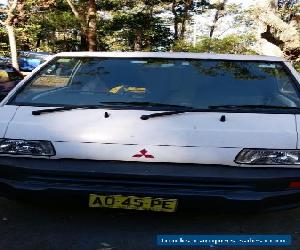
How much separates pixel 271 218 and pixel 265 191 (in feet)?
2.76

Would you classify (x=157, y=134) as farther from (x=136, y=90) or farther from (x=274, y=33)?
(x=274, y=33)

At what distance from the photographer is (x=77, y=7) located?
2703cm

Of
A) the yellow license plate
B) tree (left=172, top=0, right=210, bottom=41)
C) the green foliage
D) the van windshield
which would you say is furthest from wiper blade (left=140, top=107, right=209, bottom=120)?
tree (left=172, top=0, right=210, bottom=41)

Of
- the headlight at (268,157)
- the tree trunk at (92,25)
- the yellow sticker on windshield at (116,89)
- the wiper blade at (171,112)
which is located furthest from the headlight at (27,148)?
the tree trunk at (92,25)

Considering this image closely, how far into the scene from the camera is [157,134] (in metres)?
→ 3.44

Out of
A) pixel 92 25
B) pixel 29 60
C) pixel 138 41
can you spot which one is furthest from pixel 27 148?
pixel 138 41

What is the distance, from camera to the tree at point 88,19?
21578 millimetres

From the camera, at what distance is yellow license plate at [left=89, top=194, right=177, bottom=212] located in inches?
131

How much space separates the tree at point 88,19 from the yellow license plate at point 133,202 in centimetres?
1861

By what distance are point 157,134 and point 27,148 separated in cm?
94

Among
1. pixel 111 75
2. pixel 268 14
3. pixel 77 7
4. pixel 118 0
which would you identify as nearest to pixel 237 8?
pixel 118 0

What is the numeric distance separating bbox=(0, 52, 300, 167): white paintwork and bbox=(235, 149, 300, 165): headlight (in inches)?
1.4

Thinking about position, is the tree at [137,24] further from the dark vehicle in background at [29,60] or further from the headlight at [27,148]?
the headlight at [27,148]

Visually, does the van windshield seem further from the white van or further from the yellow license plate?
the yellow license plate
